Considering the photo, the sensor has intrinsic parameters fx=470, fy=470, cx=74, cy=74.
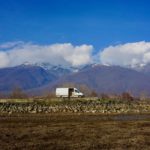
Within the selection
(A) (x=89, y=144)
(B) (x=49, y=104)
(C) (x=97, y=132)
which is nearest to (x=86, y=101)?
(B) (x=49, y=104)

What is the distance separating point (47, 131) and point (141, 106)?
51.4 meters

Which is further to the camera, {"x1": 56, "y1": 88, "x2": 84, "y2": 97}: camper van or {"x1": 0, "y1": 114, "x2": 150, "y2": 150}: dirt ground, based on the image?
{"x1": 56, "y1": 88, "x2": 84, "y2": 97}: camper van

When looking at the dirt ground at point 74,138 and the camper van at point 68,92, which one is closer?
the dirt ground at point 74,138

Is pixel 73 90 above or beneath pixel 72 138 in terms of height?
above

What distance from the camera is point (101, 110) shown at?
254 ft

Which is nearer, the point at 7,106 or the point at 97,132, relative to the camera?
→ the point at 97,132

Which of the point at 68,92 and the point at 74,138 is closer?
the point at 74,138

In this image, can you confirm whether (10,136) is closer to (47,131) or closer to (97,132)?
(47,131)

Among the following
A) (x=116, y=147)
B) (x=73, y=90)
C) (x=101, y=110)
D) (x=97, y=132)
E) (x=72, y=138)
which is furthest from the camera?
(x=73, y=90)

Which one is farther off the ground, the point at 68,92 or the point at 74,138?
the point at 68,92

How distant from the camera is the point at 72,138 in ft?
115

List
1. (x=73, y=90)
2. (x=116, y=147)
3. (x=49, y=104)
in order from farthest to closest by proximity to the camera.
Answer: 1. (x=73, y=90)
2. (x=49, y=104)
3. (x=116, y=147)

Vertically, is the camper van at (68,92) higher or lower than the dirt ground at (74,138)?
higher

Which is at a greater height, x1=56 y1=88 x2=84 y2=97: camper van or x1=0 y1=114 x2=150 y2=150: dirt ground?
x1=56 y1=88 x2=84 y2=97: camper van
